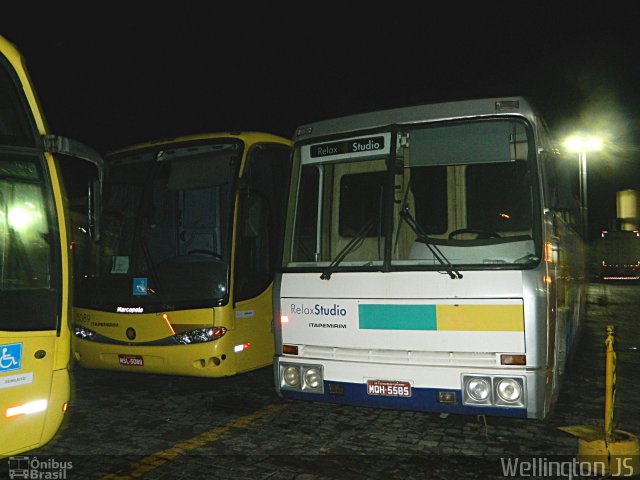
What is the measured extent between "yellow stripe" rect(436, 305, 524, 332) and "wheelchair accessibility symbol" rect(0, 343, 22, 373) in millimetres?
3182

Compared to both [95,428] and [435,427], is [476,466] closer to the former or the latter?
[435,427]

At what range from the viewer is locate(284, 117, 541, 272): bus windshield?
530 centimetres

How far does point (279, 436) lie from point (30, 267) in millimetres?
2800

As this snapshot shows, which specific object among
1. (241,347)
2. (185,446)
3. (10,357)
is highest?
(10,357)

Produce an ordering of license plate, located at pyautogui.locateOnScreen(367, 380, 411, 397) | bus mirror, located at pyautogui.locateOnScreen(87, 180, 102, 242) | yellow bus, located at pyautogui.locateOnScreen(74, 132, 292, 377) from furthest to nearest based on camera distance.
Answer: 1. yellow bus, located at pyautogui.locateOnScreen(74, 132, 292, 377)
2. license plate, located at pyautogui.locateOnScreen(367, 380, 411, 397)
3. bus mirror, located at pyautogui.locateOnScreen(87, 180, 102, 242)

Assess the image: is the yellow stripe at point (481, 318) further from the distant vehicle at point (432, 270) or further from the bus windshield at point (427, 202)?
the bus windshield at point (427, 202)

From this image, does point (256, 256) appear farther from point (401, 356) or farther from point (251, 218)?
point (401, 356)

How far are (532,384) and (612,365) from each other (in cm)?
73

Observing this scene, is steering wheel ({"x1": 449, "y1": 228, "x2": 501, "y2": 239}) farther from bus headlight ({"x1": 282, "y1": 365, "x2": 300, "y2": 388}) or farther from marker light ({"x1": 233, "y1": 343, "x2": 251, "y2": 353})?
marker light ({"x1": 233, "y1": 343, "x2": 251, "y2": 353})

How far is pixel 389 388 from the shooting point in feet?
17.6

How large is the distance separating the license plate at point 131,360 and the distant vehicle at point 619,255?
2765 centimetres

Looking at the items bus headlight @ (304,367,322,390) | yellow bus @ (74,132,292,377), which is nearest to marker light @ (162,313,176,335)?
yellow bus @ (74,132,292,377)

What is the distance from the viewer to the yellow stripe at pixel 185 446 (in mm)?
4920

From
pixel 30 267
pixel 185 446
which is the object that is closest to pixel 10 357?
pixel 30 267
